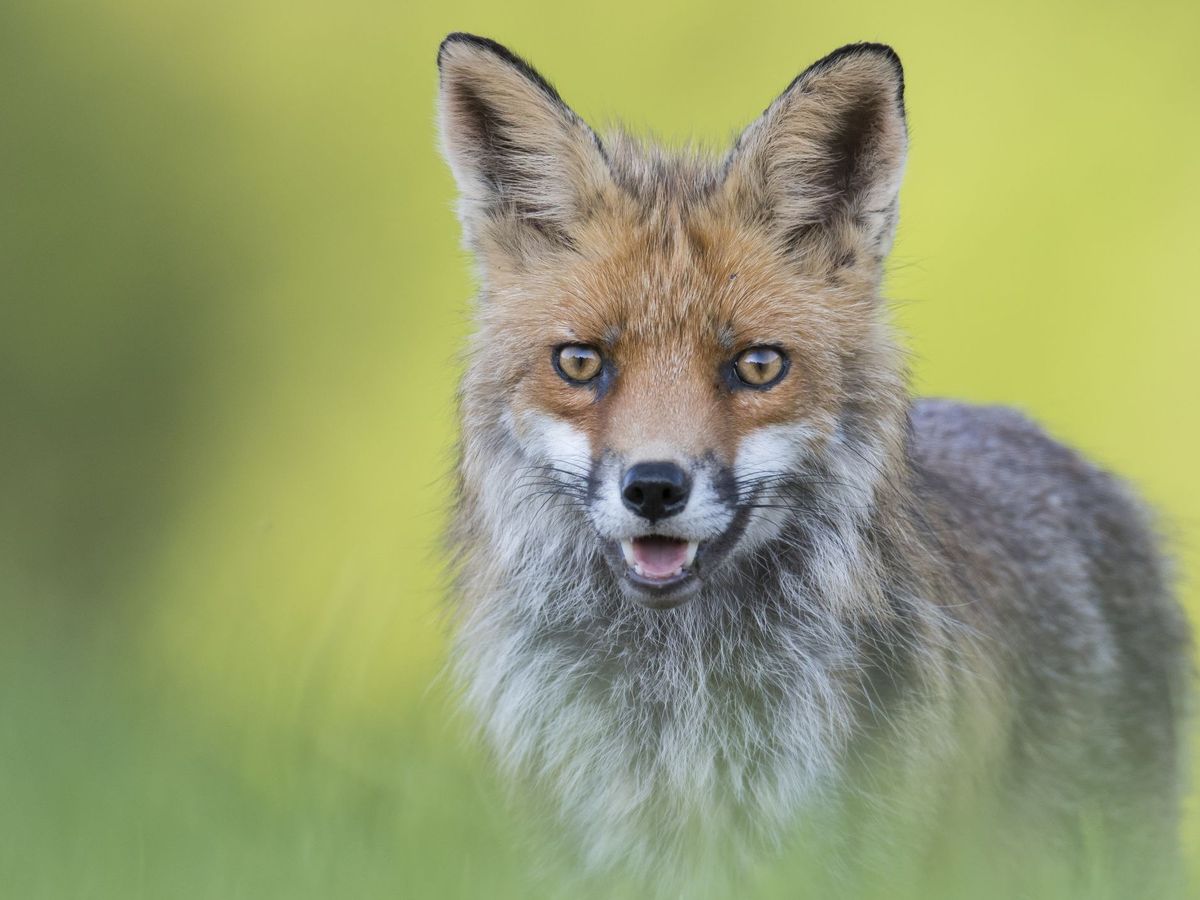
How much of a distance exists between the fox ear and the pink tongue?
1285 mm

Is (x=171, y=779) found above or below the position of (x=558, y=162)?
below

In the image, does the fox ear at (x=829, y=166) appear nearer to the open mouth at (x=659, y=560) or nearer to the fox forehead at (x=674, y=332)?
the fox forehead at (x=674, y=332)

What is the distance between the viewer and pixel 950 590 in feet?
17.4

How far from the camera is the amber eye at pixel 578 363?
4.92 m

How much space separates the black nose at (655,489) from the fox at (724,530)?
0.01 m

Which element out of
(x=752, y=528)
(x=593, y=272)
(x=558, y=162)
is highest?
(x=558, y=162)

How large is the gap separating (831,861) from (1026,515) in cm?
233

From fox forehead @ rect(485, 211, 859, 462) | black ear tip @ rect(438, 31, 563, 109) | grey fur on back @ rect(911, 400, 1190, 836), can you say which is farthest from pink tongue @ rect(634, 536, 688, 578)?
black ear tip @ rect(438, 31, 563, 109)

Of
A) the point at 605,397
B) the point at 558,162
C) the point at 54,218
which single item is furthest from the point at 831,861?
the point at 54,218

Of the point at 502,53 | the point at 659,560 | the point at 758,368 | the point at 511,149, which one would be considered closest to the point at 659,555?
the point at 659,560

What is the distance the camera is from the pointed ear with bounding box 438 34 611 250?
17.2 ft

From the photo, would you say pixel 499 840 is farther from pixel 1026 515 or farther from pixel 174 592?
pixel 174 592

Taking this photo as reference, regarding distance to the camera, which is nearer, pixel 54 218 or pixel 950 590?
pixel 950 590

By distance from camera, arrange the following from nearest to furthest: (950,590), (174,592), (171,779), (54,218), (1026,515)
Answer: (171,779), (950,590), (1026,515), (174,592), (54,218)
